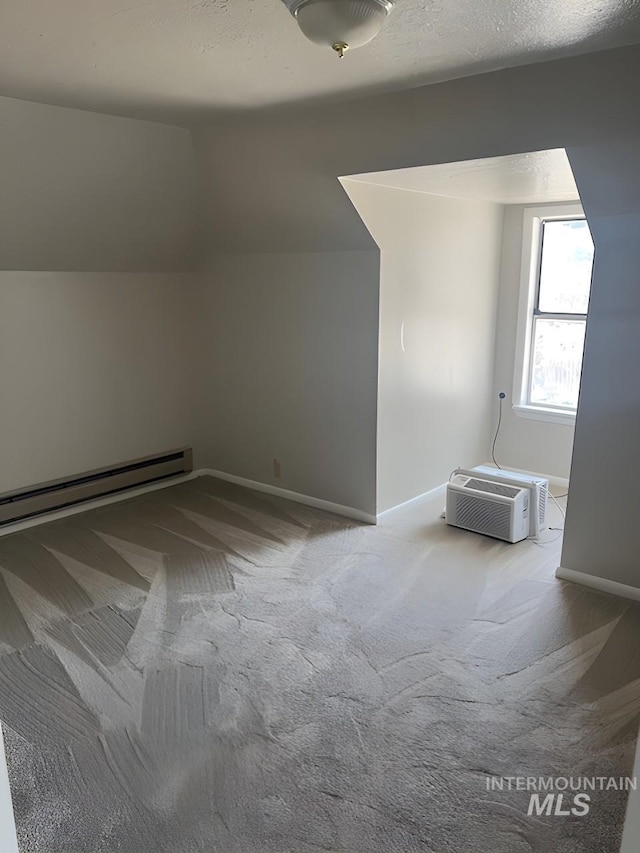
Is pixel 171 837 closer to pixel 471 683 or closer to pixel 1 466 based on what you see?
pixel 471 683

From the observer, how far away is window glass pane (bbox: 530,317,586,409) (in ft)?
15.8

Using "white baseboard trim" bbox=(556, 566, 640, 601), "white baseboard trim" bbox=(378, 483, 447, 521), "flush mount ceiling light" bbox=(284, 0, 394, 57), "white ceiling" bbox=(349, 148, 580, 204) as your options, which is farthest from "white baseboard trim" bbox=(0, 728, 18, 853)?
"white baseboard trim" bbox=(378, 483, 447, 521)

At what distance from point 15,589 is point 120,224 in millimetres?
2258

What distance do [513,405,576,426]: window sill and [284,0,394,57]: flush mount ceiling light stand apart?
353cm

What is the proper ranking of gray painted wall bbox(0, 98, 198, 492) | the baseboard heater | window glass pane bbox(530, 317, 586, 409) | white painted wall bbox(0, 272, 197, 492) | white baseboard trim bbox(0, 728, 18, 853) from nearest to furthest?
white baseboard trim bbox(0, 728, 18, 853), gray painted wall bbox(0, 98, 198, 492), white painted wall bbox(0, 272, 197, 492), the baseboard heater, window glass pane bbox(530, 317, 586, 409)

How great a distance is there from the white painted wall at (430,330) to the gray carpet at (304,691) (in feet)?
2.46

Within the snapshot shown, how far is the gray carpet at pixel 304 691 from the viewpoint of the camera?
202 cm

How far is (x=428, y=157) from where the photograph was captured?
3.06 m

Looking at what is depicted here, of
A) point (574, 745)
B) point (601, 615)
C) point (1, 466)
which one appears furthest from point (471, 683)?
point (1, 466)

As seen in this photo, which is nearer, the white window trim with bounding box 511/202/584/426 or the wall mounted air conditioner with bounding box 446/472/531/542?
the wall mounted air conditioner with bounding box 446/472/531/542

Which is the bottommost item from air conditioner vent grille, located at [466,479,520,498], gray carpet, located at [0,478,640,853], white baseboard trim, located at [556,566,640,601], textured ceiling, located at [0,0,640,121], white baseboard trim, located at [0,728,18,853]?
gray carpet, located at [0,478,640,853]

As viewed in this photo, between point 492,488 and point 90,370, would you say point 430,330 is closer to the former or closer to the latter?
point 492,488

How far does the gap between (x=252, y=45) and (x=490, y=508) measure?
2.83 metres

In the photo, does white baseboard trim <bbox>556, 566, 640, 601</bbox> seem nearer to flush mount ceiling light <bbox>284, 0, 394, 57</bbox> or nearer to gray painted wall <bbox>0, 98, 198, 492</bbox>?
flush mount ceiling light <bbox>284, 0, 394, 57</bbox>
